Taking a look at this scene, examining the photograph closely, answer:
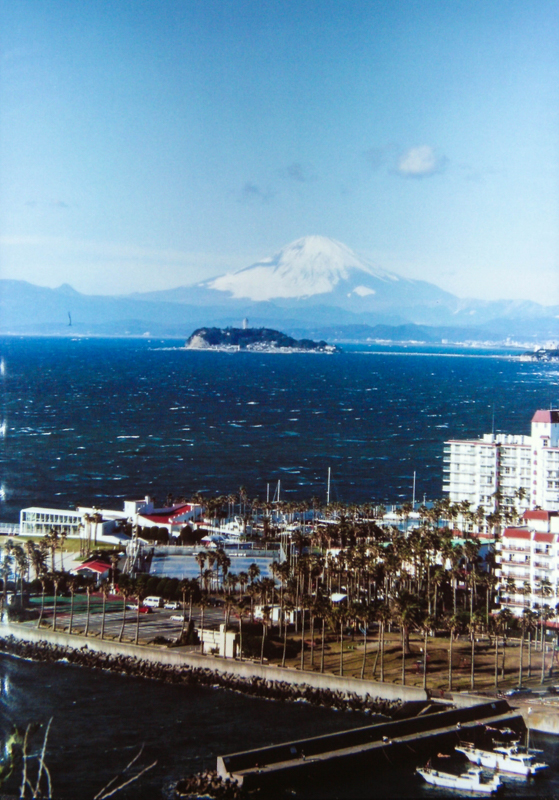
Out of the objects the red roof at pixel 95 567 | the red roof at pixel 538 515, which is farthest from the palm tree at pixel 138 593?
the red roof at pixel 538 515

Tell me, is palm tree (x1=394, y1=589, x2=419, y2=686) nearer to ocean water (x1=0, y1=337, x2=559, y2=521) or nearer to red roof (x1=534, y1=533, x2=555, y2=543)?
red roof (x1=534, y1=533, x2=555, y2=543)

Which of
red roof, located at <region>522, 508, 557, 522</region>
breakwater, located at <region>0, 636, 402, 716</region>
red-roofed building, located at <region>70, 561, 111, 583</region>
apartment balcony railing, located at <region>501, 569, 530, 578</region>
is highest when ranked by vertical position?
red roof, located at <region>522, 508, 557, 522</region>

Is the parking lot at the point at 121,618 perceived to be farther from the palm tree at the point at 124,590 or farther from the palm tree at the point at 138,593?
the palm tree at the point at 138,593

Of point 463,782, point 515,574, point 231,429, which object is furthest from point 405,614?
point 231,429

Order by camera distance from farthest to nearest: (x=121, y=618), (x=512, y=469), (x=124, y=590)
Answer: (x=512, y=469) < (x=121, y=618) < (x=124, y=590)

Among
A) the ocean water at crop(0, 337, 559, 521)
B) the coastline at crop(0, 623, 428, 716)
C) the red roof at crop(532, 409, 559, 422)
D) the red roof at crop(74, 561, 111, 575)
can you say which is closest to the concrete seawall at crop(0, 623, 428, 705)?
the coastline at crop(0, 623, 428, 716)

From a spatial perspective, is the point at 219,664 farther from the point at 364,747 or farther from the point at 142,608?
the point at 364,747

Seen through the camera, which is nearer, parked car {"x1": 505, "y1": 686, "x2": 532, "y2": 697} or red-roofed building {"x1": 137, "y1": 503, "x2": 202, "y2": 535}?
parked car {"x1": 505, "y1": 686, "x2": 532, "y2": 697}
